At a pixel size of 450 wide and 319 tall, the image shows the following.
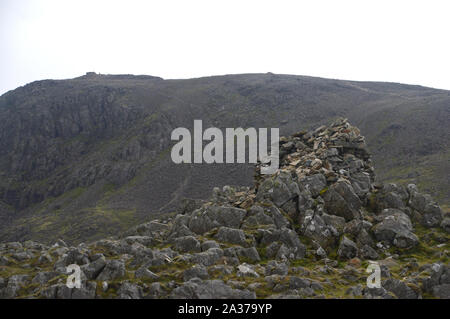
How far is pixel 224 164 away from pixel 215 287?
13262 cm

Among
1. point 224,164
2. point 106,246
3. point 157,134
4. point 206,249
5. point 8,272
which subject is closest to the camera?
point 8,272

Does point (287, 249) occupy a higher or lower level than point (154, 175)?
lower

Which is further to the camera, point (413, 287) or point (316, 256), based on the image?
point (316, 256)

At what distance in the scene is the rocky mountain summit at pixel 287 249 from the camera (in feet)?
72.8

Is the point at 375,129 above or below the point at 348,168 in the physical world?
above

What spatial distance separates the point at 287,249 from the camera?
30.2 meters

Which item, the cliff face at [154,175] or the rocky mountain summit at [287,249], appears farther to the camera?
the cliff face at [154,175]

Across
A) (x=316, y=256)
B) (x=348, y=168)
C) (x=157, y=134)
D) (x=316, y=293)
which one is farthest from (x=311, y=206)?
(x=157, y=134)

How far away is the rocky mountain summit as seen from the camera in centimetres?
2219

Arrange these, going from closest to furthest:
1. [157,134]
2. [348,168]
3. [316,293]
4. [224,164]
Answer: [316,293] < [348,168] < [224,164] < [157,134]

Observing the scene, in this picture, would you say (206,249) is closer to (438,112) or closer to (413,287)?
(413,287)

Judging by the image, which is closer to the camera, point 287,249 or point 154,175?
point 287,249

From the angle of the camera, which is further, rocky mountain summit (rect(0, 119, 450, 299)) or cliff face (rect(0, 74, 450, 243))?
cliff face (rect(0, 74, 450, 243))

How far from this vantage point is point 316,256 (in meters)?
30.1
